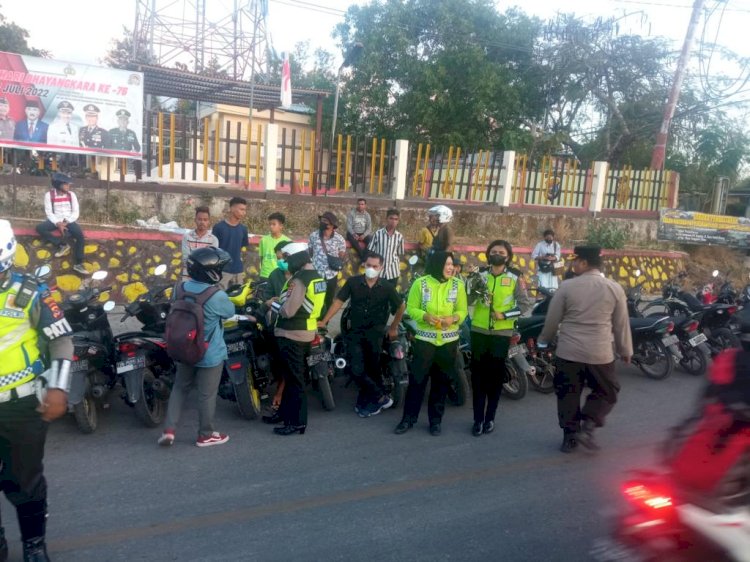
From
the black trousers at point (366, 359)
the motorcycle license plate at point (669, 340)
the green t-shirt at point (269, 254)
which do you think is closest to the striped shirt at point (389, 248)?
the green t-shirt at point (269, 254)

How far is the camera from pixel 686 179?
1939 centimetres

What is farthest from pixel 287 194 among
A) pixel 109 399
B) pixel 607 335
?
pixel 607 335

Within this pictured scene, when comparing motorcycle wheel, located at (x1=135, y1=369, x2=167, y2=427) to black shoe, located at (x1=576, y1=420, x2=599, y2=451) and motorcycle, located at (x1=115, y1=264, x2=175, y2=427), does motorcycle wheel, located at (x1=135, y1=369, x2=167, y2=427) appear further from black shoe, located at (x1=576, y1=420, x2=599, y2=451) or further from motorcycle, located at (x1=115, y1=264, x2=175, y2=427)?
black shoe, located at (x1=576, y1=420, x2=599, y2=451)

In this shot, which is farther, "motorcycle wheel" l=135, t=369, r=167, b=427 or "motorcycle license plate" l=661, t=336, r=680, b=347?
"motorcycle license plate" l=661, t=336, r=680, b=347

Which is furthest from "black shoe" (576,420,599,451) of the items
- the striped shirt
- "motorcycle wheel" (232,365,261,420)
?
the striped shirt

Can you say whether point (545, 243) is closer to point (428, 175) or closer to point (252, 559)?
point (428, 175)

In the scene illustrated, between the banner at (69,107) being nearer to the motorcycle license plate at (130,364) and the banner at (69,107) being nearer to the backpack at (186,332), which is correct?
the motorcycle license plate at (130,364)

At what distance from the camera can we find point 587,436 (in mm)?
5266

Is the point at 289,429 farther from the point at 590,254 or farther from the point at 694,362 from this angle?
the point at 694,362

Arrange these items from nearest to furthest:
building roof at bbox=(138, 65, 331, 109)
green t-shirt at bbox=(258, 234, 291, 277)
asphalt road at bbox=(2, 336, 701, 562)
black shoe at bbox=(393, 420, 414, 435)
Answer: asphalt road at bbox=(2, 336, 701, 562)
black shoe at bbox=(393, 420, 414, 435)
green t-shirt at bbox=(258, 234, 291, 277)
building roof at bbox=(138, 65, 331, 109)

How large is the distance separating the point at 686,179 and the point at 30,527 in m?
20.1

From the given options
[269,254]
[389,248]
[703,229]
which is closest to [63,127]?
[269,254]

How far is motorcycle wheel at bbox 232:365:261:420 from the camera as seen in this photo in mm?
5730

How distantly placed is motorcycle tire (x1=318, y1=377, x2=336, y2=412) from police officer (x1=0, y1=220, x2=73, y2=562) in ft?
9.93
